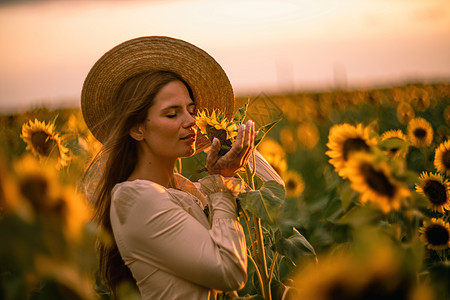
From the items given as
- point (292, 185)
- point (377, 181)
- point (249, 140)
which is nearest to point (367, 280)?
point (377, 181)

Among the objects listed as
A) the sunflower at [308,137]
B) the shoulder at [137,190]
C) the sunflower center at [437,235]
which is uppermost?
the shoulder at [137,190]

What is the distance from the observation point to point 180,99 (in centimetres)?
251

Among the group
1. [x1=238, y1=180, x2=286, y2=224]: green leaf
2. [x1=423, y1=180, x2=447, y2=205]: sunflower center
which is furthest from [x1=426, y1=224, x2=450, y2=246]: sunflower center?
[x1=238, y1=180, x2=286, y2=224]: green leaf

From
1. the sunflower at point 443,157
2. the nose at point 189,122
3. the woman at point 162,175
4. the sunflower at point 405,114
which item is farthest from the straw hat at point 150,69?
the sunflower at point 405,114

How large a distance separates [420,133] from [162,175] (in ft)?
8.67

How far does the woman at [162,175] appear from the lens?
2.13 meters

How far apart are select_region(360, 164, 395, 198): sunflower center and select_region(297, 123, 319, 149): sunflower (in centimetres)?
540

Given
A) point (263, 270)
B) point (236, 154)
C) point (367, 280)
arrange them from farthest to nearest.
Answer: point (263, 270), point (236, 154), point (367, 280)

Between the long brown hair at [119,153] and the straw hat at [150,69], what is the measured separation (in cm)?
6

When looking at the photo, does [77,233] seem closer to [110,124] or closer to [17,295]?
[17,295]

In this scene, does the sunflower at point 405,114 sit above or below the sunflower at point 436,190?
below

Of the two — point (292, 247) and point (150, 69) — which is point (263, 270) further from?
point (150, 69)

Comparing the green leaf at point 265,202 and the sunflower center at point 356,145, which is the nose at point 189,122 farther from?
the sunflower center at point 356,145

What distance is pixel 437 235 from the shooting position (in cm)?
262
